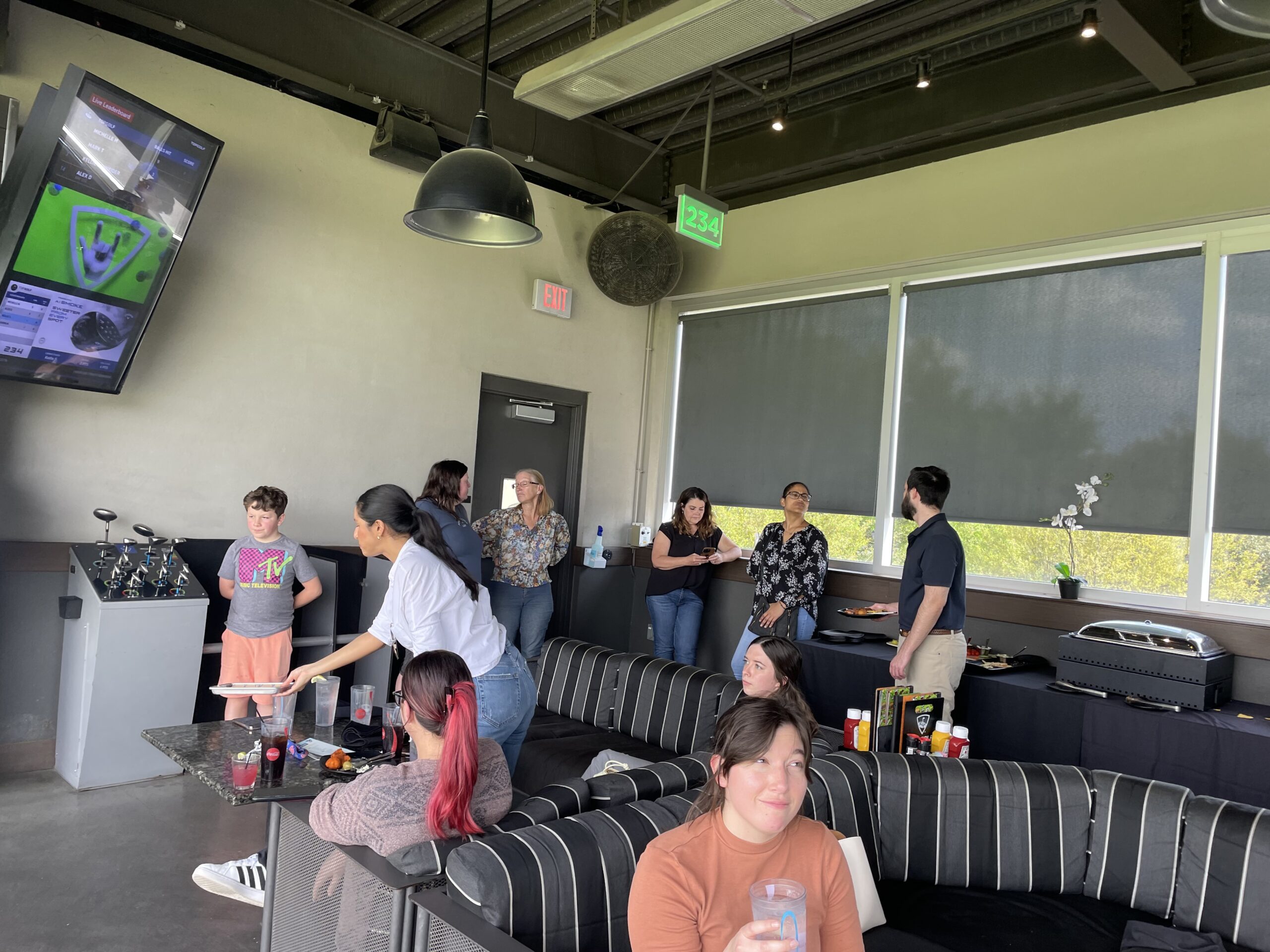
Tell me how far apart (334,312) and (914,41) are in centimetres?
369

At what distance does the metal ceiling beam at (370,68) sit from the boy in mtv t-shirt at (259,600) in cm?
247

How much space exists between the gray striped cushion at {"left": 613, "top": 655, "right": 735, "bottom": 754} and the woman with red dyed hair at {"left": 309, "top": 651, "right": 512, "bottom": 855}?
1.64 meters

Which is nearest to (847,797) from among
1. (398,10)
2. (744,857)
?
(744,857)

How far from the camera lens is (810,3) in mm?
3424

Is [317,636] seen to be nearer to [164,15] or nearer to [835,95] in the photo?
[164,15]

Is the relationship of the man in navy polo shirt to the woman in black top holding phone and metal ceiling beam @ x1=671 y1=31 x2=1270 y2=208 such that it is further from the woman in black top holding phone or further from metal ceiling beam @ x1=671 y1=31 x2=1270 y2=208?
metal ceiling beam @ x1=671 y1=31 x2=1270 y2=208

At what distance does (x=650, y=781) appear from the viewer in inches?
98.9

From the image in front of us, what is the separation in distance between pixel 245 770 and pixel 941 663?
2.86 meters

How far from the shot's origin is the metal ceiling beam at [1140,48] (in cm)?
404

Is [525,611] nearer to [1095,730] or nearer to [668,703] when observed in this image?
[668,703]

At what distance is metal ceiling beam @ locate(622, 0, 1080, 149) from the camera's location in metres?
4.71

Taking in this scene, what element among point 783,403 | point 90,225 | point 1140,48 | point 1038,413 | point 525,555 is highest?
point 1140,48

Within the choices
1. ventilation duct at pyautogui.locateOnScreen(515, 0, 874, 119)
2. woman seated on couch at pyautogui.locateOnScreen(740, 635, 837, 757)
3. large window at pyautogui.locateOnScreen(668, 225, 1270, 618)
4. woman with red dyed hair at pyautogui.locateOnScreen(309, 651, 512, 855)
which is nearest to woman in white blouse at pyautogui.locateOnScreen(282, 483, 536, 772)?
woman with red dyed hair at pyautogui.locateOnScreen(309, 651, 512, 855)

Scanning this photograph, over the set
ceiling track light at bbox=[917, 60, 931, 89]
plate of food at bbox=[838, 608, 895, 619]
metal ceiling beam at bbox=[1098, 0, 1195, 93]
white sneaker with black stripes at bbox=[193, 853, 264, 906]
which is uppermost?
ceiling track light at bbox=[917, 60, 931, 89]
